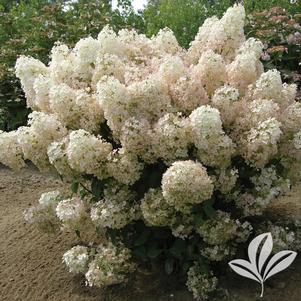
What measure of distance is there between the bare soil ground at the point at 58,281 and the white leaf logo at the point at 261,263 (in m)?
0.11

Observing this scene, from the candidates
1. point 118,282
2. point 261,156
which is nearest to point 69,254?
point 118,282

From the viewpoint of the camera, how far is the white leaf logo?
11.5ft

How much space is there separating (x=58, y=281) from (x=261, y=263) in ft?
4.38

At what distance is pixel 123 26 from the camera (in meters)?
8.07

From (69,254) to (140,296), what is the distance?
51 centimetres

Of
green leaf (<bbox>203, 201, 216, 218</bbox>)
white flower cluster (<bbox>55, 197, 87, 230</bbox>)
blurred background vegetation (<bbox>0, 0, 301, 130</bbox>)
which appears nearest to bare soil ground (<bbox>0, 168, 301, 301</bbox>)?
white flower cluster (<bbox>55, 197, 87, 230</bbox>)

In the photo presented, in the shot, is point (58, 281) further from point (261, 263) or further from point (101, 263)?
point (261, 263)

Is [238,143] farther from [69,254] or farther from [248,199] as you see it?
[69,254]

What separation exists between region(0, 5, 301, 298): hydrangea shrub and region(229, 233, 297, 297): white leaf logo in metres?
0.09

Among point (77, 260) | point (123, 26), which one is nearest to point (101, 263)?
point (77, 260)

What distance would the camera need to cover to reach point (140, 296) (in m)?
3.70

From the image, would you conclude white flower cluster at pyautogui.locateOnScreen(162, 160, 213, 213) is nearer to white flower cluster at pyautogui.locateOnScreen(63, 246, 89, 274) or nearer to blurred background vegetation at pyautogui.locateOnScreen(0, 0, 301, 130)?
white flower cluster at pyautogui.locateOnScreen(63, 246, 89, 274)

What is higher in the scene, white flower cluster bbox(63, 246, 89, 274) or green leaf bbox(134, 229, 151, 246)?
green leaf bbox(134, 229, 151, 246)

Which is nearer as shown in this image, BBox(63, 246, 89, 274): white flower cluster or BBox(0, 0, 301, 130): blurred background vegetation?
BBox(63, 246, 89, 274): white flower cluster
